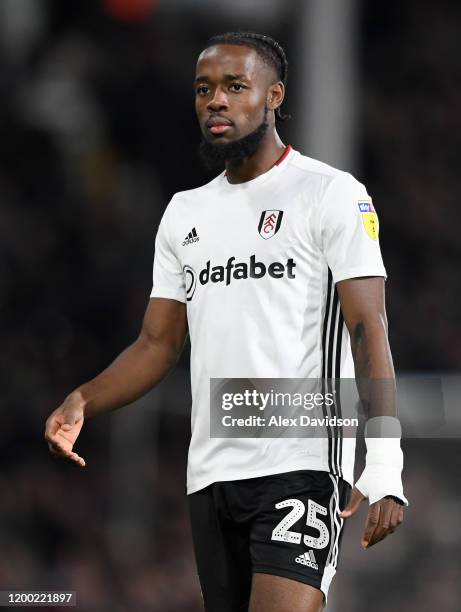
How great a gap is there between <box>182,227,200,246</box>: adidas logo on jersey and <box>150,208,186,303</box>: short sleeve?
0.08m

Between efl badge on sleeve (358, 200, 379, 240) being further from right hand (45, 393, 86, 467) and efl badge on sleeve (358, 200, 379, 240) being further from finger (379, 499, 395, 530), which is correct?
right hand (45, 393, 86, 467)

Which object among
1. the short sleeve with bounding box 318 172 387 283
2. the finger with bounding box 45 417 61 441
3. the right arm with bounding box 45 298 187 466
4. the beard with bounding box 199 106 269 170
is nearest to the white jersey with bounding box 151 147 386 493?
the short sleeve with bounding box 318 172 387 283

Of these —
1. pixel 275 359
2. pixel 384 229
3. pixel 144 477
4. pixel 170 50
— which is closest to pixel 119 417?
pixel 144 477

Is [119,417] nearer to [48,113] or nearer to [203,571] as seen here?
[203,571]

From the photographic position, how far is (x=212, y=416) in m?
3.13

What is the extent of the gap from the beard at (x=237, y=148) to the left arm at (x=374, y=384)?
470 mm

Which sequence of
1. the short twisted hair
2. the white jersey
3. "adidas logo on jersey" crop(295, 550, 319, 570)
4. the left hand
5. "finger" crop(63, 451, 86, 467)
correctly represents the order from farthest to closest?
the short twisted hair < "finger" crop(63, 451, 86, 467) < the white jersey < "adidas logo on jersey" crop(295, 550, 319, 570) < the left hand

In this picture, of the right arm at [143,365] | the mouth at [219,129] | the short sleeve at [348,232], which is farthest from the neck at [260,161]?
the right arm at [143,365]

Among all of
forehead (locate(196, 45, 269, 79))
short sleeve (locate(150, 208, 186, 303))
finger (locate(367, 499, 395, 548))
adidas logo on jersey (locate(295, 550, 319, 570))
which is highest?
forehead (locate(196, 45, 269, 79))

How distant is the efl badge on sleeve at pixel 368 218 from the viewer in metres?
3.03

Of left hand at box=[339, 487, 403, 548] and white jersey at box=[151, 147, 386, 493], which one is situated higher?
white jersey at box=[151, 147, 386, 493]

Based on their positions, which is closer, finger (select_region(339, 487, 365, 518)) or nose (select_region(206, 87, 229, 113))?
finger (select_region(339, 487, 365, 518))

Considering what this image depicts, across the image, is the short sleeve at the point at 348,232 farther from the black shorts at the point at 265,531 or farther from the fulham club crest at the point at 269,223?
the black shorts at the point at 265,531

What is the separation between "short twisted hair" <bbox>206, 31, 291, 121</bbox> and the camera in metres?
3.24
